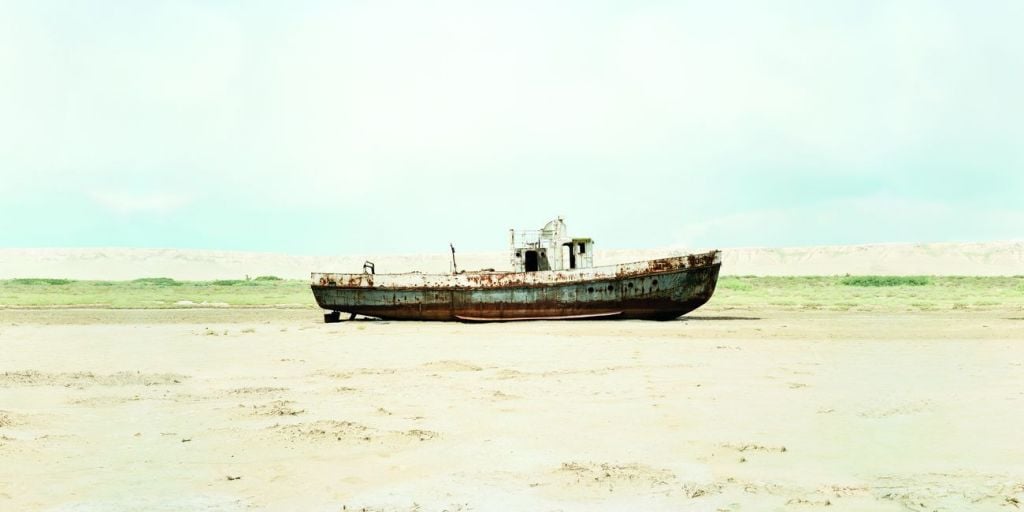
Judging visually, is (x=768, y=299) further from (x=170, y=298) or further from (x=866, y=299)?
(x=170, y=298)

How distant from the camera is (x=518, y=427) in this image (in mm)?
7398

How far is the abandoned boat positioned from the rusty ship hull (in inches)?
1.0

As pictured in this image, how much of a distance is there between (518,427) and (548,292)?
14.8m

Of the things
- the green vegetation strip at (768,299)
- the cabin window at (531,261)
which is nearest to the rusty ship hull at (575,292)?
the cabin window at (531,261)

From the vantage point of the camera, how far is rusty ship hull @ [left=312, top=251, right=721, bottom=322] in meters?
22.0

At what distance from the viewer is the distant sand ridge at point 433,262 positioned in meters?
76.4

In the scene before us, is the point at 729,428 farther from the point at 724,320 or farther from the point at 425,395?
the point at 724,320

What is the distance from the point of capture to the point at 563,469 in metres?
5.96

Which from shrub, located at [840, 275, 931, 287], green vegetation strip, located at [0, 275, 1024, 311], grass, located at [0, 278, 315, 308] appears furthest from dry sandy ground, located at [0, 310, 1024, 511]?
shrub, located at [840, 275, 931, 287]

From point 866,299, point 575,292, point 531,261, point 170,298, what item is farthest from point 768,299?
point 170,298

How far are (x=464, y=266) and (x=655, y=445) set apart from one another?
9011cm

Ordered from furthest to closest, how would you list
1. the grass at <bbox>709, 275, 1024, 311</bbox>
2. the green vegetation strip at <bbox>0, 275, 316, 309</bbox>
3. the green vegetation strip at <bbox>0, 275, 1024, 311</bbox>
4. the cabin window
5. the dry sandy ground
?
the green vegetation strip at <bbox>0, 275, 316, 309</bbox> < the green vegetation strip at <bbox>0, 275, 1024, 311</bbox> < the grass at <bbox>709, 275, 1024, 311</bbox> < the cabin window < the dry sandy ground

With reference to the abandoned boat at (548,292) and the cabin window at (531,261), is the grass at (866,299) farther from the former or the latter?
the cabin window at (531,261)

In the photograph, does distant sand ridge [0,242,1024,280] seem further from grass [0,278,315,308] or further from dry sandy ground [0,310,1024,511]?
dry sandy ground [0,310,1024,511]
